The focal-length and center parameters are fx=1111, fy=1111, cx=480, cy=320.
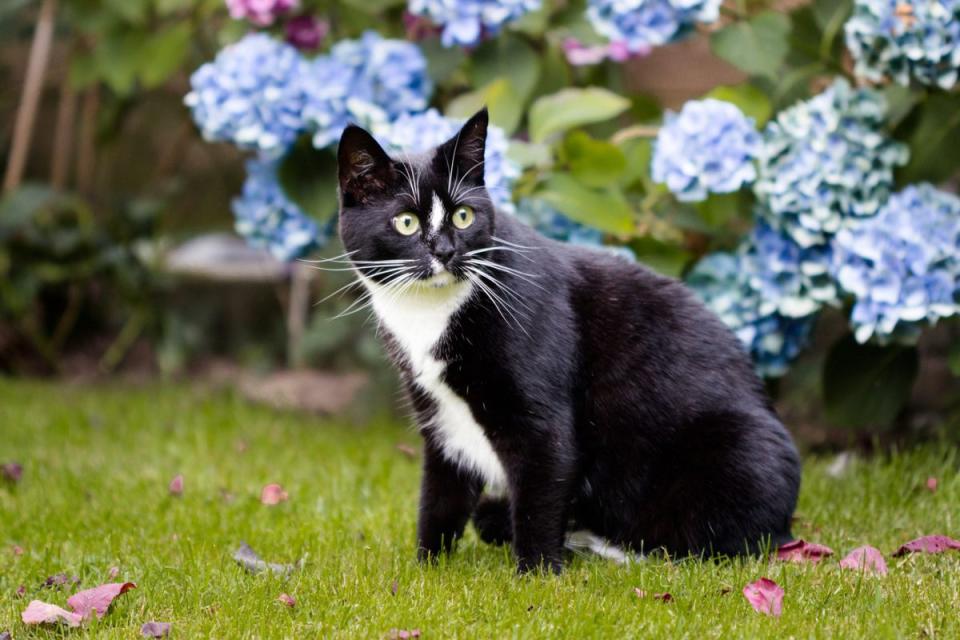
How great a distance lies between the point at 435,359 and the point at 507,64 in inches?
57.8

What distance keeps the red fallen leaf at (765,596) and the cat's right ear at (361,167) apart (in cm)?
113

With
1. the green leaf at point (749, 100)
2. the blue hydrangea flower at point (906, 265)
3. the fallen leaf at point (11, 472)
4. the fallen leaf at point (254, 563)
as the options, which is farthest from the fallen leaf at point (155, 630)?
the green leaf at point (749, 100)

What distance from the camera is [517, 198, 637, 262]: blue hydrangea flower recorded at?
11.2 feet

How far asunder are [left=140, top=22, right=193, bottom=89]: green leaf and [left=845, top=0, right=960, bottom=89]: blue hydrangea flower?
7.36 ft

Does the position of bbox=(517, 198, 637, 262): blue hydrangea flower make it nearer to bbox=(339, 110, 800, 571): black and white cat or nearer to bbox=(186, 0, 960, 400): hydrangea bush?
bbox=(186, 0, 960, 400): hydrangea bush

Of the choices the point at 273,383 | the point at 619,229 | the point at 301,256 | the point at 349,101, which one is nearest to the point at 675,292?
the point at 619,229

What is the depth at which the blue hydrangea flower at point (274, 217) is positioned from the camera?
362 centimetres

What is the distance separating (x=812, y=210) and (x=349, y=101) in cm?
142

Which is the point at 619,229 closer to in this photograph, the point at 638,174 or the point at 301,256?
the point at 638,174

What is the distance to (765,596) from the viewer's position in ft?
7.23

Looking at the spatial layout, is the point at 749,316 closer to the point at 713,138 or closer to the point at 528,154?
the point at 713,138

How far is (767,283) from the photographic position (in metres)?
3.27

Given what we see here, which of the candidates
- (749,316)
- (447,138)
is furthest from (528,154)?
(749,316)

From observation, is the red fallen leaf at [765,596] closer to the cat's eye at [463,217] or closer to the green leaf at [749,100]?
the cat's eye at [463,217]
